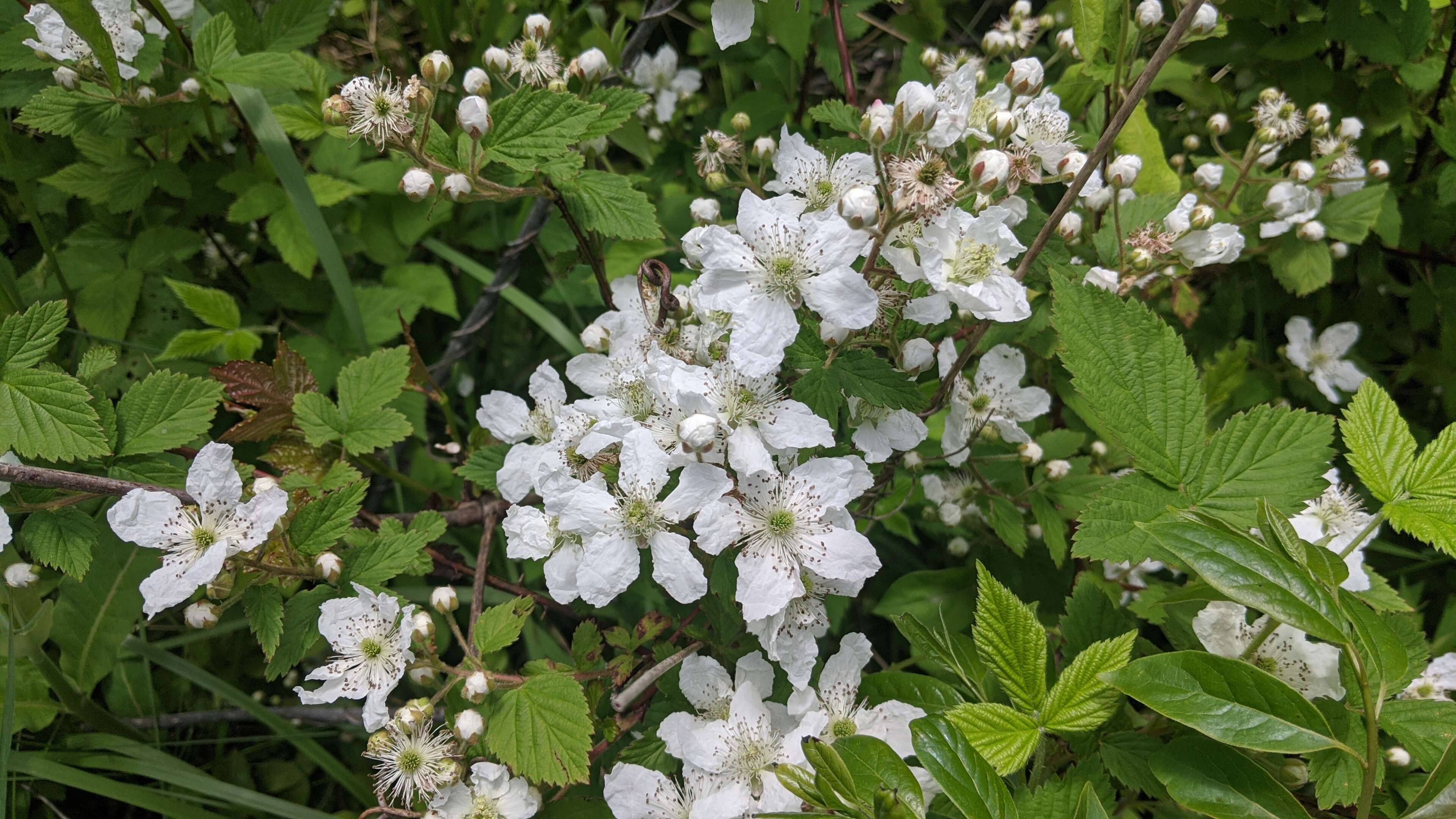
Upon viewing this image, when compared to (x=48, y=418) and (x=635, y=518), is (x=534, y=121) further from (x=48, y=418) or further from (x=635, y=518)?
(x=48, y=418)

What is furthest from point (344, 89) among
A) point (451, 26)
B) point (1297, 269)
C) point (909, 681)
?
point (1297, 269)

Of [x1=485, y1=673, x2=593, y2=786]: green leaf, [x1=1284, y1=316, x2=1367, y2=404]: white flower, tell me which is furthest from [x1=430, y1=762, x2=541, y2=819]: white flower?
[x1=1284, y1=316, x2=1367, y2=404]: white flower

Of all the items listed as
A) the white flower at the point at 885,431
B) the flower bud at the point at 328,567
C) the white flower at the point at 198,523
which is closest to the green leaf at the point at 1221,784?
the white flower at the point at 885,431

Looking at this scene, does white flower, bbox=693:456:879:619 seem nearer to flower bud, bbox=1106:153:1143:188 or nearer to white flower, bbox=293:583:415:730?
white flower, bbox=293:583:415:730

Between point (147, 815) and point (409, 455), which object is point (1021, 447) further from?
point (147, 815)

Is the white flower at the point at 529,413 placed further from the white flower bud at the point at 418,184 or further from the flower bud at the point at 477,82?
the flower bud at the point at 477,82

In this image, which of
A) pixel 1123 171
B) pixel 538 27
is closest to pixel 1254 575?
pixel 1123 171
